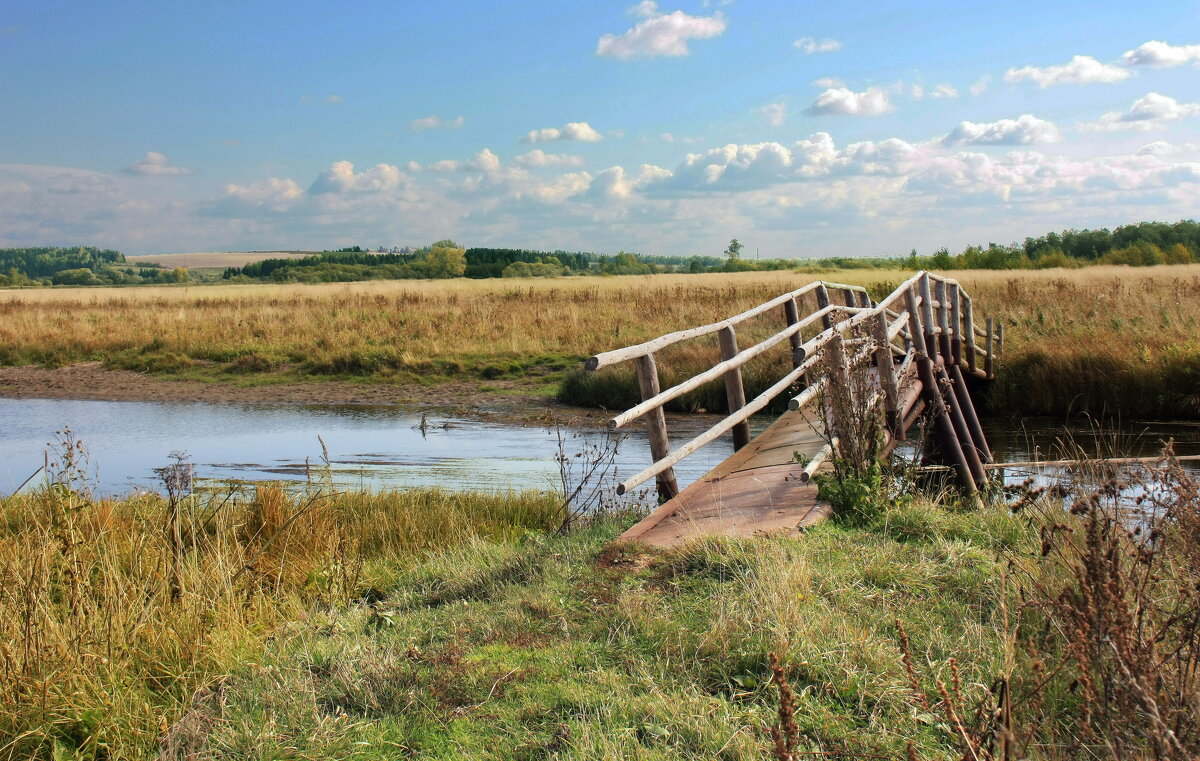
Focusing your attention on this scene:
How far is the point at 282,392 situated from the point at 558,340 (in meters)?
6.53

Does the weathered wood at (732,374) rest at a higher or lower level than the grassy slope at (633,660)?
higher

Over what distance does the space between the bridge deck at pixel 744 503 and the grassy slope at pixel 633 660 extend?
452mm

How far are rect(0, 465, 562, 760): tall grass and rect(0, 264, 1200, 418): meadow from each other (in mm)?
10860

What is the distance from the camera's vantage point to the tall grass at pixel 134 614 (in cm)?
357

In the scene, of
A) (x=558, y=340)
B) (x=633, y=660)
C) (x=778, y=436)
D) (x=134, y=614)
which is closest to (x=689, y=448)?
(x=778, y=436)

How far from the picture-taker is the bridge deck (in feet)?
17.3

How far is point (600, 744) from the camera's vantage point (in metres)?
2.92

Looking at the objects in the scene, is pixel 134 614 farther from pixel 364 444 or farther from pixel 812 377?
pixel 364 444

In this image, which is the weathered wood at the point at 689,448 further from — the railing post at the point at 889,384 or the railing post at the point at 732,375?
the railing post at the point at 889,384

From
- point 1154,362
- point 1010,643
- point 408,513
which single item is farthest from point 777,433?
point 1154,362

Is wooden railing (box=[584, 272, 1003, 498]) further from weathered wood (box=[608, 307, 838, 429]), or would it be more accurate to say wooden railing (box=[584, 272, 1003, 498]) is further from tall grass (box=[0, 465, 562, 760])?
tall grass (box=[0, 465, 562, 760])

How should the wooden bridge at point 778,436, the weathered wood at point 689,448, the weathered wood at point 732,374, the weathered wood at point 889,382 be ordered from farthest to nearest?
1. the weathered wood at point 889,382
2. the weathered wood at point 732,374
3. the weathered wood at point 689,448
4. the wooden bridge at point 778,436

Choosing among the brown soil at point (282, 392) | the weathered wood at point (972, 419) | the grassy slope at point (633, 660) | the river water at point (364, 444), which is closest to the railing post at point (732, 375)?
the river water at point (364, 444)

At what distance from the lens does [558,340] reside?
22.6 m
